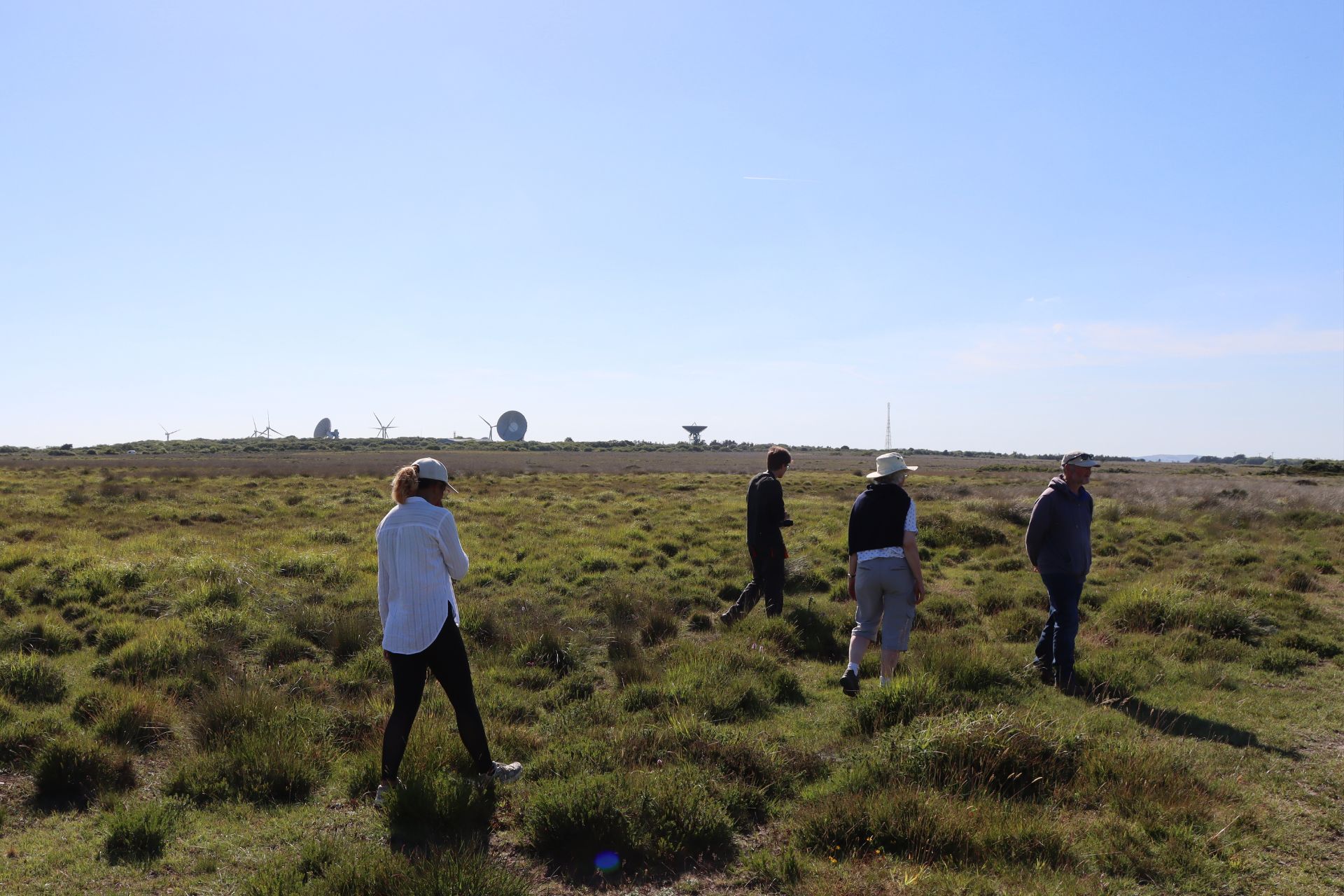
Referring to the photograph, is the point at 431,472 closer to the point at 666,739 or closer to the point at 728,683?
the point at 666,739

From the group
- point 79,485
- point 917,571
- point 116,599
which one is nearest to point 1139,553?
point 917,571

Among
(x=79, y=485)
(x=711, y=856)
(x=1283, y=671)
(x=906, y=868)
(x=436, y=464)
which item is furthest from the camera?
(x=79, y=485)

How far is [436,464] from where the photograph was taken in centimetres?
479

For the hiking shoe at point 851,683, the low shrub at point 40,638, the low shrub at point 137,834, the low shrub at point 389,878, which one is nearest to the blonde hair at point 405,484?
the low shrub at point 389,878

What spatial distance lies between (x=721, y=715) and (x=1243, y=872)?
345cm

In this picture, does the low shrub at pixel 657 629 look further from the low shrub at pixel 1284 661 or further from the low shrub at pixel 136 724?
the low shrub at pixel 1284 661

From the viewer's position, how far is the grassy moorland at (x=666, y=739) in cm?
404

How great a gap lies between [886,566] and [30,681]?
7.63 meters

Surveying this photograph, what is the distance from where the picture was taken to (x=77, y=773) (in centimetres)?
512

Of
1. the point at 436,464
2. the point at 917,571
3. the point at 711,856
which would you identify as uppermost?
the point at 436,464

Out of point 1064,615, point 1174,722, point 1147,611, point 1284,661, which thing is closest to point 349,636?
point 1064,615

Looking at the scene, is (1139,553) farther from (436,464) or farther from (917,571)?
(436,464)

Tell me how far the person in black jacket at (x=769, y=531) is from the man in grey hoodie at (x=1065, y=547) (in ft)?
8.65

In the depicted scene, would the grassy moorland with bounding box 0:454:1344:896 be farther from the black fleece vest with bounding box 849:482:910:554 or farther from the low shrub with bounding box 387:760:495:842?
the black fleece vest with bounding box 849:482:910:554
